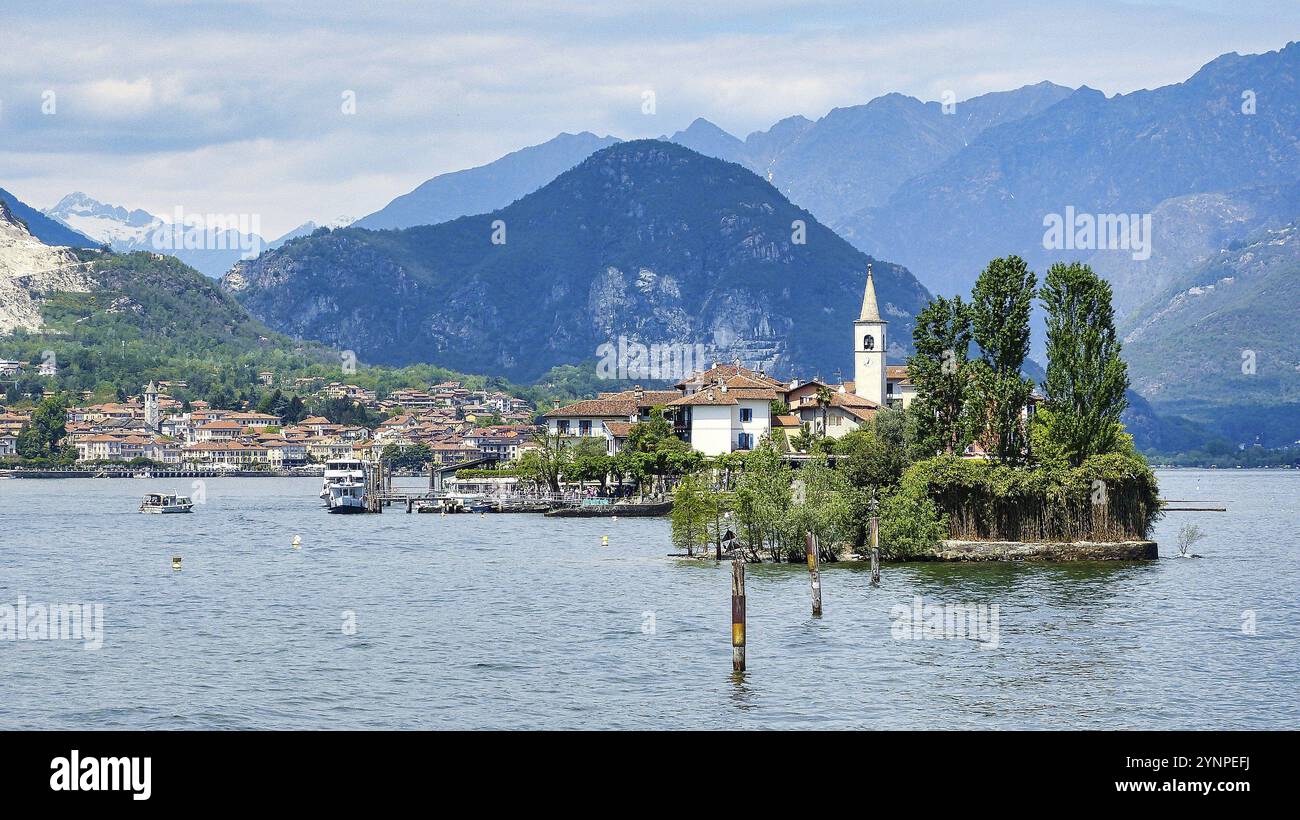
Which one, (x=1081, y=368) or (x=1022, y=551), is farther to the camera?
(x=1081, y=368)

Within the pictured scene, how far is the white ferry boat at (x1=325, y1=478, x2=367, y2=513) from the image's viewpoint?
143125mm

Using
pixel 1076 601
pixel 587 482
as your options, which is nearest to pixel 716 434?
pixel 587 482

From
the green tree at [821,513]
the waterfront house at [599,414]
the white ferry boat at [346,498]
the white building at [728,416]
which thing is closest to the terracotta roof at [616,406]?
the waterfront house at [599,414]

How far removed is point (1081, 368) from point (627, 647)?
39304mm

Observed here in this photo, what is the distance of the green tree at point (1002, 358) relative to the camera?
7994cm

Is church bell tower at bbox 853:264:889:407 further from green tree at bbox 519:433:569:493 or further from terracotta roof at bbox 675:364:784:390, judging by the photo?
green tree at bbox 519:433:569:493

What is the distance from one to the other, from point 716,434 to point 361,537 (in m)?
40.5

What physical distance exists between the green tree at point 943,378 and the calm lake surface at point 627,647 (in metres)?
11.7

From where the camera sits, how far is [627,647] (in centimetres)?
4762

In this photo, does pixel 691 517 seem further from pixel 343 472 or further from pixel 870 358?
pixel 343 472

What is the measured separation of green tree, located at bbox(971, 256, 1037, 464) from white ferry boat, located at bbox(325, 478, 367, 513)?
7550cm

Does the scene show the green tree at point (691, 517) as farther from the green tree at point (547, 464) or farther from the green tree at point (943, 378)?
the green tree at point (547, 464)

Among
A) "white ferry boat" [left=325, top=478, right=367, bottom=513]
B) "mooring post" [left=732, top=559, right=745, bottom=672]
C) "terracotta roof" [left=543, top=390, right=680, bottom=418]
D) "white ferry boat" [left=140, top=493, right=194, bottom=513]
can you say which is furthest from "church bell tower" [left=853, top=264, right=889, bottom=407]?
"mooring post" [left=732, top=559, right=745, bottom=672]

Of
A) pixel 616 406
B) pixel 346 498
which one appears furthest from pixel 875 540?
pixel 616 406
